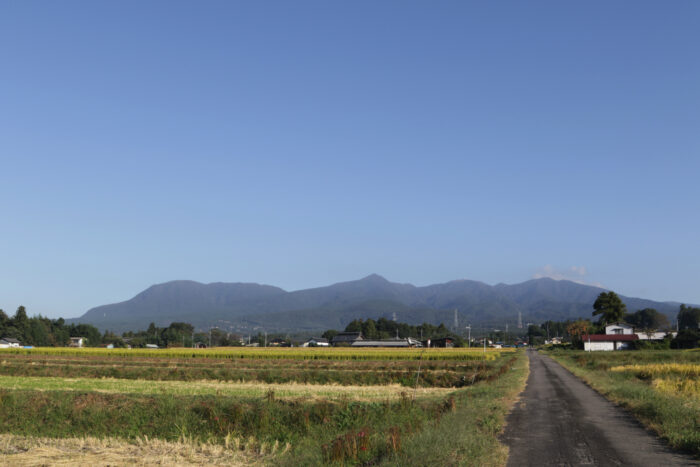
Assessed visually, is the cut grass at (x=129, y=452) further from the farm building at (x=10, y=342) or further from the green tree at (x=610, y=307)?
the farm building at (x=10, y=342)

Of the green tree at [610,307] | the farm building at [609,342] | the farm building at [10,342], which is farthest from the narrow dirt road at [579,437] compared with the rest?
the farm building at [10,342]

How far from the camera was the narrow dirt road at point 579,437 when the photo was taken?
15.1 m

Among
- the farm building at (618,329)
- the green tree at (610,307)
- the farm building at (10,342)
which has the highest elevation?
the green tree at (610,307)

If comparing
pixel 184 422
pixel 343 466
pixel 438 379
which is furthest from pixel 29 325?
pixel 343 466

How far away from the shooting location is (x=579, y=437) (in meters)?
18.5

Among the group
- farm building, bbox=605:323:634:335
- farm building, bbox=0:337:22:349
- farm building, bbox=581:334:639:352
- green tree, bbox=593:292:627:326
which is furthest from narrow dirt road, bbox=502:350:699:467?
farm building, bbox=0:337:22:349

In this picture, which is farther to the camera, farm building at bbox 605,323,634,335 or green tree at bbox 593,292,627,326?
green tree at bbox 593,292,627,326

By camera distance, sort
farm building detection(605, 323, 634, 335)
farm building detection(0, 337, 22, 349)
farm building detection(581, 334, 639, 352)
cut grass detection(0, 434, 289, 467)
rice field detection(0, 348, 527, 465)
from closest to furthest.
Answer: rice field detection(0, 348, 527, 465), cut grass detection(0, 434, 289, 467), farm building detection(581, 334, 639, 352), farm building detection(605, 323, 634, 335), farm building detection(0, 337, 22, 349)

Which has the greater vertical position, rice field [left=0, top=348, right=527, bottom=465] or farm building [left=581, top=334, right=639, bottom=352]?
rice field [left=0, top=348, right=527, bottom=465]

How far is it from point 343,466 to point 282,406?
10.3 metres

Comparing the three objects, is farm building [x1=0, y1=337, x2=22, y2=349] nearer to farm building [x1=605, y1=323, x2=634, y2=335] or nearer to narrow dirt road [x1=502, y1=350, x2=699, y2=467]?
farm building [x1=605, y1=323, x2=634, y2=335]

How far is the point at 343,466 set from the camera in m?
13.9

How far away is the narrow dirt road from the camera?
49.4 ft

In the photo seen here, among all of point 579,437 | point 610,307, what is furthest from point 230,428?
point 610,307
